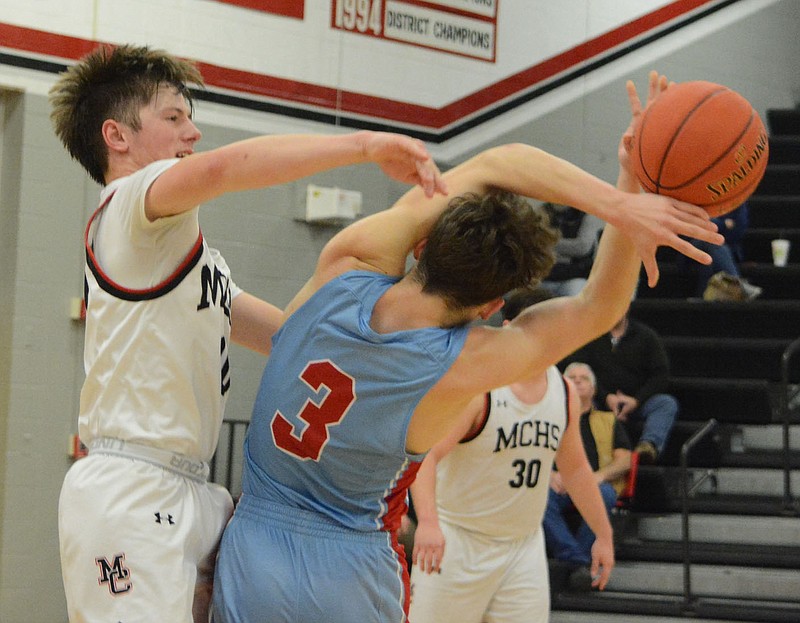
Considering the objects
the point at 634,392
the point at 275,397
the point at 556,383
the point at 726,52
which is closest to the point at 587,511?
the point at 556,383

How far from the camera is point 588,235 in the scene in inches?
393

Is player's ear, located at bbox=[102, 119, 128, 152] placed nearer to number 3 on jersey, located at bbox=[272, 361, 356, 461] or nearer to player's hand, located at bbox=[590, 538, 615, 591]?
number 3 on jersey, located at bbox=[272, 361, 356, 461]

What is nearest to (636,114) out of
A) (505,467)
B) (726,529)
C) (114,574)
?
(114,574)

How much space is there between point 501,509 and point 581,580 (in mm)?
2940

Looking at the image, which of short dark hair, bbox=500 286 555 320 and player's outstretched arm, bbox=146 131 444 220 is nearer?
player's outstretched arm, bbox=146 131 444 220

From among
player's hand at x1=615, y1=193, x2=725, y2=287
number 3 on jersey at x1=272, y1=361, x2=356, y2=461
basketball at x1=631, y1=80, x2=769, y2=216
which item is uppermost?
basketball at x1=631, y1=80, x2=769, y2=216

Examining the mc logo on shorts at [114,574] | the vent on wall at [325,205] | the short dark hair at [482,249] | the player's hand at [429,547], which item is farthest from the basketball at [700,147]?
the vent on wall at [325,205]

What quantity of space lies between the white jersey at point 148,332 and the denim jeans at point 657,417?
619cm

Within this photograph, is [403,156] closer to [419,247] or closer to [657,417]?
[419,247]

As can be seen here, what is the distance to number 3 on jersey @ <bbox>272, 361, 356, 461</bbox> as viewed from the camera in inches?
112

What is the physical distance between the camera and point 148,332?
2986mm

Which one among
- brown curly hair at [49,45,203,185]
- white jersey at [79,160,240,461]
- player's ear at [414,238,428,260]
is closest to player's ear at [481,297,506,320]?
player's ear at [414,238,428,260]

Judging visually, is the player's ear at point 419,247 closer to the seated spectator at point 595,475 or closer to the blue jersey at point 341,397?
the blue jersey at point 341,397

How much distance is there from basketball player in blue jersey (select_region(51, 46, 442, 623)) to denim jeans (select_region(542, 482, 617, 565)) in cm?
518
